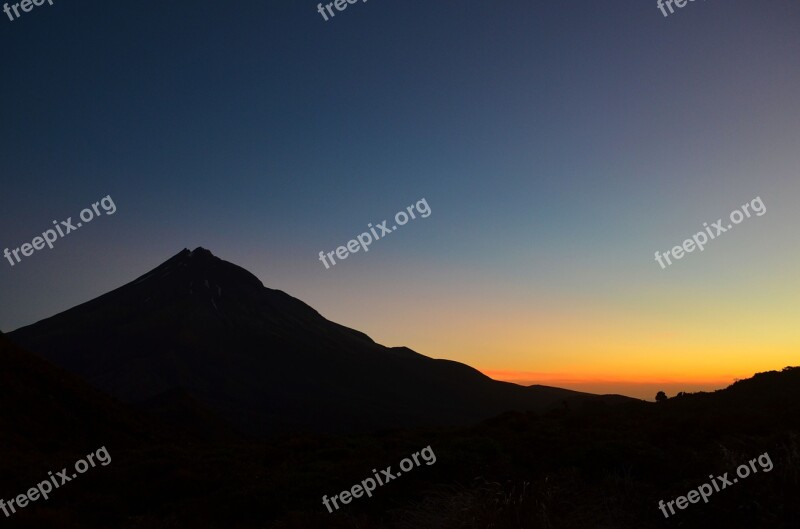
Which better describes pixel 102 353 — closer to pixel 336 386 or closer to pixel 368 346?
pixel 336 386

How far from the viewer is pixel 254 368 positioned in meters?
155

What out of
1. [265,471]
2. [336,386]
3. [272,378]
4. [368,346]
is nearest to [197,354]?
[272,378]

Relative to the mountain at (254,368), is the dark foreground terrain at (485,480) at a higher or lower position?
lower

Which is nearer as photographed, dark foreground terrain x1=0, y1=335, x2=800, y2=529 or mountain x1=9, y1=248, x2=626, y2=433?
dark foreground terrain x1=0, y1=335, x2=800, y2=529

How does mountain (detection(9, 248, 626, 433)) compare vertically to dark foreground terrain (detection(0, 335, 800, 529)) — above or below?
above

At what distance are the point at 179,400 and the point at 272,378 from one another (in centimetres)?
7445

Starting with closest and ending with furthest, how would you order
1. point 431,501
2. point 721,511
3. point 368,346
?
point 721,511
point 431,501
point 368,346

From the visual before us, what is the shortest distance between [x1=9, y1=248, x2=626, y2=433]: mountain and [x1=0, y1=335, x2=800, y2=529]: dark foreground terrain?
3540 inches

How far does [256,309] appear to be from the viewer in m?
199

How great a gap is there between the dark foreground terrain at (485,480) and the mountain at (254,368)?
89.9 m

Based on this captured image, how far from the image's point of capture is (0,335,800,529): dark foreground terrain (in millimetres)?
7324

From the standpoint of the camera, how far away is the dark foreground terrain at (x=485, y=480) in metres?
7.32

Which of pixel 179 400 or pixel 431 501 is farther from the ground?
pixel 179 400

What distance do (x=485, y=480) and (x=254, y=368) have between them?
15378cm
